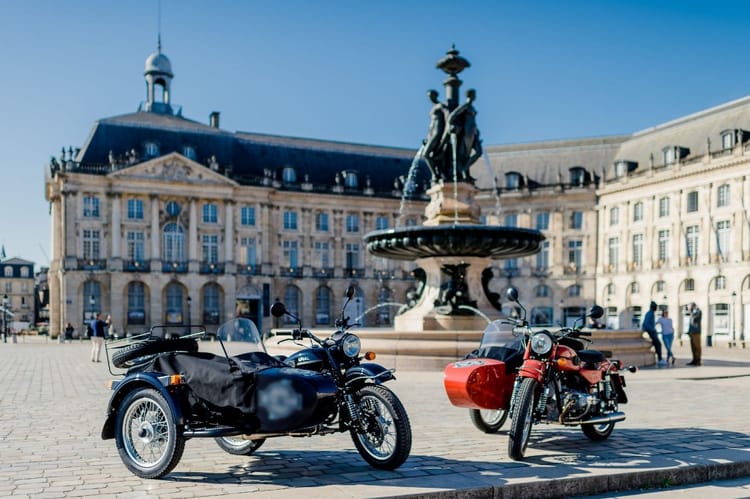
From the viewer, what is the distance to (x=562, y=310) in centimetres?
6378

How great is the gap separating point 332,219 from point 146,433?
198ft

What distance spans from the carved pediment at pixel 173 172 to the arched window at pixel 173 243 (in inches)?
145

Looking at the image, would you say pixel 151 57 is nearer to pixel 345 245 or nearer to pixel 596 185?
pixel 345 245

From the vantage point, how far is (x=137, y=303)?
59.5 meters

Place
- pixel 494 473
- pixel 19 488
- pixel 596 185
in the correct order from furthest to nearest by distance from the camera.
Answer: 1. pixel 596 185
2. pixel 494 473
3. pixel 19 488

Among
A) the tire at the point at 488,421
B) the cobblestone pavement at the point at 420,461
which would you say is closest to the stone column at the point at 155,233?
the cobblestone pavement at the point at 420,461

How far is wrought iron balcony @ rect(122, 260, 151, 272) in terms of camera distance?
58.9 meters

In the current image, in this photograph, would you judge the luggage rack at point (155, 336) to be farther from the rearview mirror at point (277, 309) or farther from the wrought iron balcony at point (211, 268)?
the wrought iron balcony at point (211, 268)

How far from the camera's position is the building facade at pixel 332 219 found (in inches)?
2119

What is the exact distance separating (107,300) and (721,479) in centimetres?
5632

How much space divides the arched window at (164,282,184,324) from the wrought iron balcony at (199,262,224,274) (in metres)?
2.22

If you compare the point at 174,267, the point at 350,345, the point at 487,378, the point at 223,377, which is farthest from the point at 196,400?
the point at 174,267

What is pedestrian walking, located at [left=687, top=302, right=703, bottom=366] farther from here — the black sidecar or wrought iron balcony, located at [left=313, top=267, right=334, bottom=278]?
wrought iron balcony, located at [left=313, top=267, right=334, bottom=278]

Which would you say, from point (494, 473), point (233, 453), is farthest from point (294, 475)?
point (494, 473)
